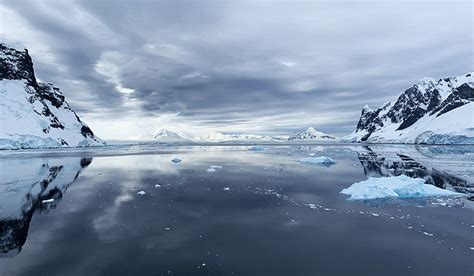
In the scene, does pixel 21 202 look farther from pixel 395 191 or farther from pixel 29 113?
pixel 29 113

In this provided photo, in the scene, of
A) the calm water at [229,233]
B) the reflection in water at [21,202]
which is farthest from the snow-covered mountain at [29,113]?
the calm water at [229,233]

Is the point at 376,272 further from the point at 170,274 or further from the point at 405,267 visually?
the point at 170,274

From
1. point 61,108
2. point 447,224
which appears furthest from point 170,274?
point 61,108

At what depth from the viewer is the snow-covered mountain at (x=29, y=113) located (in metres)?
98.6

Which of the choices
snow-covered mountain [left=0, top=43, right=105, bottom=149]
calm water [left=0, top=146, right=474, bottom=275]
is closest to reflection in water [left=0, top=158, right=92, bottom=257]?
calm water [left=0, top=146, right=474, bottom=275]

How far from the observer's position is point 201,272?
25.8ft

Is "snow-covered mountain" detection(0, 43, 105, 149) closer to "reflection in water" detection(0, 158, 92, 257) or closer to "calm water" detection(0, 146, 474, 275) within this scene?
"reflection in water" detection(0, 158, 92, 257)

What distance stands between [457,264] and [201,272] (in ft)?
23.8

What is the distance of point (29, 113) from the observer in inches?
4370

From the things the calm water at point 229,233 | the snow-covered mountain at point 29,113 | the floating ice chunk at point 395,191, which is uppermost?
the snow-covered mountain at point 29,113

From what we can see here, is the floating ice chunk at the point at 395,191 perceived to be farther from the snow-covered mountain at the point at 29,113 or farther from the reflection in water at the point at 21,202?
the snow-covered mountain at the point at 29,113

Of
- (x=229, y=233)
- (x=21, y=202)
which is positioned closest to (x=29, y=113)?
(x=21, y=202)

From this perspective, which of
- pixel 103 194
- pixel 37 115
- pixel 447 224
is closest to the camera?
pixel 447 224

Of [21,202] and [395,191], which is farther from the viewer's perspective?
[395,191]
